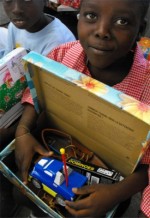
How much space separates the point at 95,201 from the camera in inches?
24.8

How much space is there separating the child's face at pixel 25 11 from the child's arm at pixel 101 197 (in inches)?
29.9

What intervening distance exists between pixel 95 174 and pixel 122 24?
1.26 feet

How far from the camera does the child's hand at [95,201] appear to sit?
63cm

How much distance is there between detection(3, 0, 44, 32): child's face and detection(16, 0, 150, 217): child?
14.0 inches

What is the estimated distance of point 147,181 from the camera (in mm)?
681

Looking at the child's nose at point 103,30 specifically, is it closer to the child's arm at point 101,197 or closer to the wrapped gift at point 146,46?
the child's arm at point 101,197

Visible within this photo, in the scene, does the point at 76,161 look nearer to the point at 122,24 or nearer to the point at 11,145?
the point at 11,145

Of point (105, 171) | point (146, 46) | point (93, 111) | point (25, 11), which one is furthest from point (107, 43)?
point (146, 46)

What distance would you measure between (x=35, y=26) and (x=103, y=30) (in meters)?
0.64

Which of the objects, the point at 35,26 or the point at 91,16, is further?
the point at 35,26

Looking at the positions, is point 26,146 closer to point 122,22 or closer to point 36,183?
point 36,183

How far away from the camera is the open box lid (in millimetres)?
481

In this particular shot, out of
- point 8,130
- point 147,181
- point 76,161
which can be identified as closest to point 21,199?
point 8,130

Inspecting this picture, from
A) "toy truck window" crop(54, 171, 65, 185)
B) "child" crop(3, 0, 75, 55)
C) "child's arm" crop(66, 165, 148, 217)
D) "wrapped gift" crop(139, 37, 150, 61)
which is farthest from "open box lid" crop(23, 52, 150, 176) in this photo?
"wrapped gift" crop(139, 37, 150, 61)
